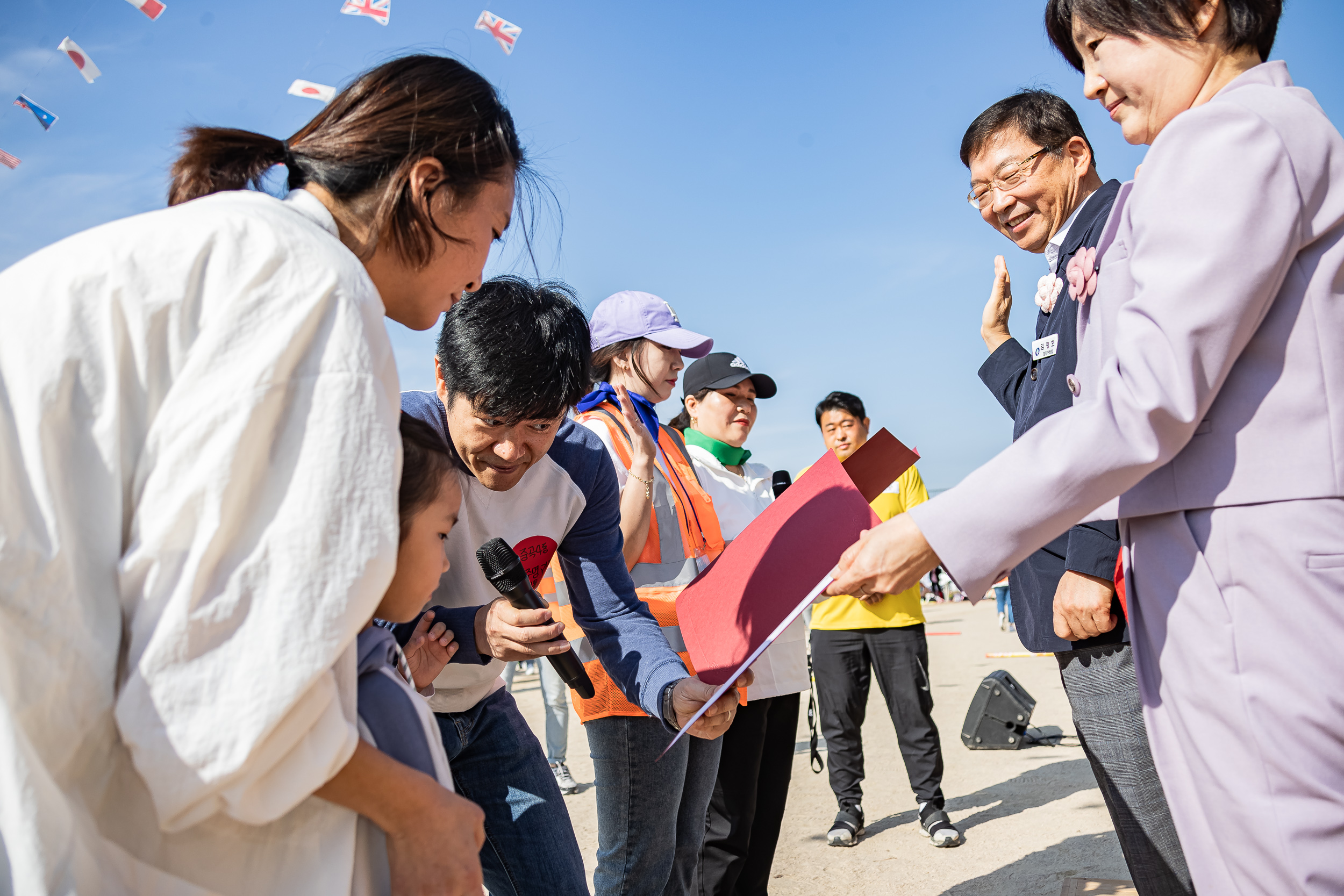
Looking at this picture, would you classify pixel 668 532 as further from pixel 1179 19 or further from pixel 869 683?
pixel 869 683

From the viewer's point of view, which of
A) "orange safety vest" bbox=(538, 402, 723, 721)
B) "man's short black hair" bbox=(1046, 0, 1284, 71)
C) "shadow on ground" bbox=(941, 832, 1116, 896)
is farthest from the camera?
"shadow on ground" bbox=(941, 832, 1116, 896)

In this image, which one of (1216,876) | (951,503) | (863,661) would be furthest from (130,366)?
(863,661)

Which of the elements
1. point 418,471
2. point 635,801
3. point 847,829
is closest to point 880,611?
point 847,829

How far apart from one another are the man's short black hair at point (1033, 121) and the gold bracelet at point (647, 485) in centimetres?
146

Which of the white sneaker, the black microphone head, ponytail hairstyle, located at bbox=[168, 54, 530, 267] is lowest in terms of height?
the white sneaker

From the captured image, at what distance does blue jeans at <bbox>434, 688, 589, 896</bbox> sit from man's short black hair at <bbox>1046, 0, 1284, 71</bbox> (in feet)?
6.48

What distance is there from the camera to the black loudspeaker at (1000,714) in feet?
22.7

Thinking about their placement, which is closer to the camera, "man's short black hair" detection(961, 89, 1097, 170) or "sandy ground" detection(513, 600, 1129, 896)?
"man's short black hair" detection(961, 89, 1097, 170)

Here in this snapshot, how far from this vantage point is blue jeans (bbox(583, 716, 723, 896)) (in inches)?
98.7

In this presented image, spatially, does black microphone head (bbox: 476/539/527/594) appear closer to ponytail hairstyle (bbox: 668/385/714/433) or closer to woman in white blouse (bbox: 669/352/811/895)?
woman in white blouse (bbox: 669/352/811/895)

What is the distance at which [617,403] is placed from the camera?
3453 millimetres

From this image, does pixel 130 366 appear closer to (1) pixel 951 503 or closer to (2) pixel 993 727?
(1) pixel 951 503

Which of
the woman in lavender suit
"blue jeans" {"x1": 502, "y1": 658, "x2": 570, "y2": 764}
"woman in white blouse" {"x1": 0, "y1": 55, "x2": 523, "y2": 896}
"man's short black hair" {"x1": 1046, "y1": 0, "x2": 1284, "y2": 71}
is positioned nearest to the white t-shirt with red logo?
the woman in lavender suit

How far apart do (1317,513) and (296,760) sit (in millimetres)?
1406
